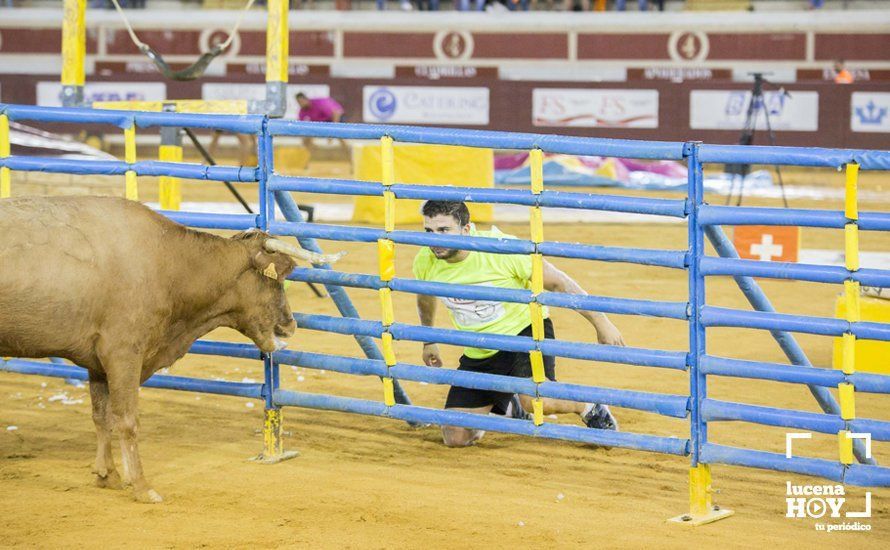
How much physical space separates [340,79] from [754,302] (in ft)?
73.5

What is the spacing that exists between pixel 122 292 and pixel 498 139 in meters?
2.03

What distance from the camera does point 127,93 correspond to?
28125 mm

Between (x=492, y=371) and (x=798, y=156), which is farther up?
(x=798, y=156)

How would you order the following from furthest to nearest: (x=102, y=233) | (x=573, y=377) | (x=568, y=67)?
1. (x=568, y=67)
2. (x=573, y=377)
3. (x=102, y=233)

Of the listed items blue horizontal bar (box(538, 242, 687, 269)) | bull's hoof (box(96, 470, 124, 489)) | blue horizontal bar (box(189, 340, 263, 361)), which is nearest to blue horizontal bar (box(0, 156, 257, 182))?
blue horizontal bar (box(189, 340, 263, 361))

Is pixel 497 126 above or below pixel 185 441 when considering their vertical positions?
above

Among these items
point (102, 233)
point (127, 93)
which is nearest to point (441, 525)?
point (102, 233)

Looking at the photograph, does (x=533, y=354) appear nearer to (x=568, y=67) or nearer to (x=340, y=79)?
(x=340, y=79)

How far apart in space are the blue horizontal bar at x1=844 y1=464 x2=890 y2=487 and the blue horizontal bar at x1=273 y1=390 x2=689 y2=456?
773 millimetres

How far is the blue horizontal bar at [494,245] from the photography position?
5918mm

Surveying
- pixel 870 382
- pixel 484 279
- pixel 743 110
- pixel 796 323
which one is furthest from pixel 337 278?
pixel 743 110

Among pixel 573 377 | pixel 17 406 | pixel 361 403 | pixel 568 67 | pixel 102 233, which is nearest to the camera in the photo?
pixel 102 233

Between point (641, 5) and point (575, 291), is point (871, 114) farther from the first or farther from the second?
point (575, 291)

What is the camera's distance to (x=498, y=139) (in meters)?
6.20
